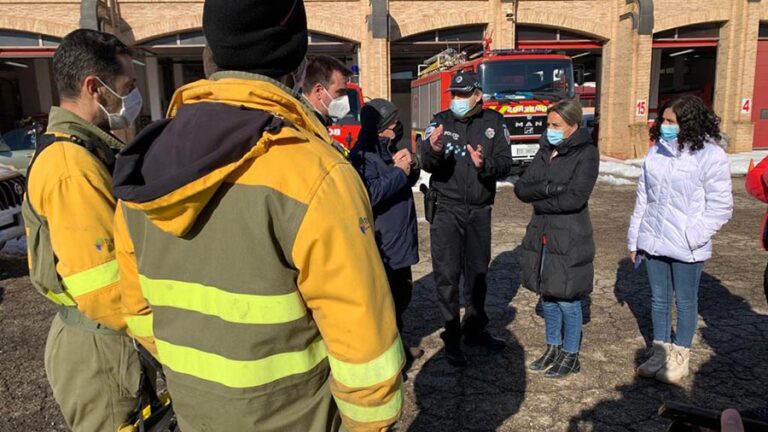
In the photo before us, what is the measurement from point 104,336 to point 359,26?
658 inches

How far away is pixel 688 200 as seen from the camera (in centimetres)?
348

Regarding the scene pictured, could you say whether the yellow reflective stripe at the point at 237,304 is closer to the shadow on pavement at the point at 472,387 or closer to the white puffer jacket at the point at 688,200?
the shadow on pavement at the point at 472,387

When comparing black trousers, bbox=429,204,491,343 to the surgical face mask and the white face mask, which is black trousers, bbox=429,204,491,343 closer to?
the white face mask

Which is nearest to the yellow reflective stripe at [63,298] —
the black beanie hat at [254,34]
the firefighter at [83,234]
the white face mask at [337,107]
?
the firefighter at [83,234]

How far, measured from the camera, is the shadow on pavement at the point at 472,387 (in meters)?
3.25

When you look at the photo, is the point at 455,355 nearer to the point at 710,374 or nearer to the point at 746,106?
the point at 710,374

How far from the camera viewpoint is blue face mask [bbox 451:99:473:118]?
4059 mm

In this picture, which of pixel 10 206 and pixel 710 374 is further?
pixel 10 206

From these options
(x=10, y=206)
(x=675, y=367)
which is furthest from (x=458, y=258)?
(x=10, y=206)

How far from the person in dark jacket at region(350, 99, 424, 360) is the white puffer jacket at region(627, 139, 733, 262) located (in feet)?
5.31

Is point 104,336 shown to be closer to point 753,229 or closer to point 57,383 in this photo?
point 57,383

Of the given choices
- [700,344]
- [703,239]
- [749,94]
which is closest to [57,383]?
[703,239]

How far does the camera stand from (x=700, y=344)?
4109 mm

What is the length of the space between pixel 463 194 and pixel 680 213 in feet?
4.68
